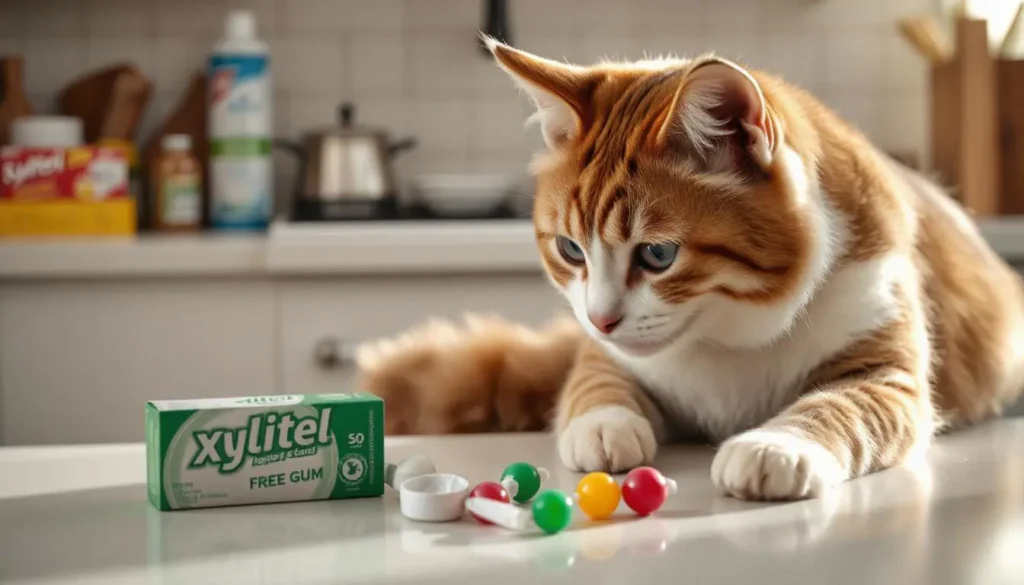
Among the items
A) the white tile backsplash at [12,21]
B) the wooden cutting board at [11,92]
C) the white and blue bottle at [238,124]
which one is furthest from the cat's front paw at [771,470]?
the white tile backsplash at [12,21]

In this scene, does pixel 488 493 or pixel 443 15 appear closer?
pixel 488 493

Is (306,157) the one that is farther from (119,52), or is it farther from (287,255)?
(119,52)

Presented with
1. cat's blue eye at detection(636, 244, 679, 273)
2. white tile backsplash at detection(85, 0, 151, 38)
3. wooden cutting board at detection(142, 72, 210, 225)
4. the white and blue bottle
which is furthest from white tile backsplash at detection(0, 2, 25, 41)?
cat's blue eye at detection(636, 244, 679, 273)

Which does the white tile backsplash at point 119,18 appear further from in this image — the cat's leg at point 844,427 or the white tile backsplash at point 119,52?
the cat's leg at point 844,427

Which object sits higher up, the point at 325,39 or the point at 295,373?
the point at 325,39

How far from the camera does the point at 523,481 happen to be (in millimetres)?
990

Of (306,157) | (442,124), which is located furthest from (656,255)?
(442,124)

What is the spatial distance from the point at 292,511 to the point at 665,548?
31cm

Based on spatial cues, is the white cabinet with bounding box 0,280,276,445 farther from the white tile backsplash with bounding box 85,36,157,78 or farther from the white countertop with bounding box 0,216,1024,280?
the white tile backsplash with bounding box 85,36,157,78

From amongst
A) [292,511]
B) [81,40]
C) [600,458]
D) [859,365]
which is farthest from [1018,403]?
[81,40]

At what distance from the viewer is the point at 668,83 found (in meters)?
1.13

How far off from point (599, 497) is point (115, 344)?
64.5 inches

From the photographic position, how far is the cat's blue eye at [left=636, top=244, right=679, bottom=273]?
3.46ft

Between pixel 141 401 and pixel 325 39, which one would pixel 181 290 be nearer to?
pixel 141 401
